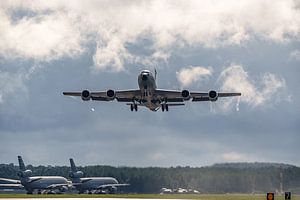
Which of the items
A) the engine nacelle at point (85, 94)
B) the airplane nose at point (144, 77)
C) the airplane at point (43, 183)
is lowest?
the airplane at point (43, 183)

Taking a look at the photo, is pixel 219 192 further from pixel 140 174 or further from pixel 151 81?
pixel 151 81

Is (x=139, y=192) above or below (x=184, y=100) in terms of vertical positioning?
below

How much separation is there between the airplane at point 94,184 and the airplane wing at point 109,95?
3339 inches

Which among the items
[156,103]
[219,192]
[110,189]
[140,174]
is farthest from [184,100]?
[110,189]

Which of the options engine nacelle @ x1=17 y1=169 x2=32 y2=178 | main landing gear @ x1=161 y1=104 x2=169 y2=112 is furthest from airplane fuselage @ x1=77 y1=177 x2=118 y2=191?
main landing gear @ x1=161 y1=104 x2=169 y2=112

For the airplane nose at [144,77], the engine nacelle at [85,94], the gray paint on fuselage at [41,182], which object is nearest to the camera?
the airplane nose at [144,77]

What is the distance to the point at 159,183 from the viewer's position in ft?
463

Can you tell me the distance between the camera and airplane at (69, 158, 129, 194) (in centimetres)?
18581

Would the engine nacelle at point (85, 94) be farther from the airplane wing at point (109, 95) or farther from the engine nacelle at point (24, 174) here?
the engine nacelle at point (24, 174)

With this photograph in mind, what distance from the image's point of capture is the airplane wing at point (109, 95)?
95.2 m

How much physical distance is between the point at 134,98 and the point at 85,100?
735cm

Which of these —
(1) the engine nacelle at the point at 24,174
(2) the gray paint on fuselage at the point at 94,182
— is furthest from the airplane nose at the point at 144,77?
(1) the engine nacelle at the point at 24,174

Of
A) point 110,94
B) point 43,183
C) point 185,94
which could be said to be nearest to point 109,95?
point 110,94

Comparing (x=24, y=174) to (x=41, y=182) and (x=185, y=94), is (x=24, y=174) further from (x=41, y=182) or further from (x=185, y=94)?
(x=185, y=94)
